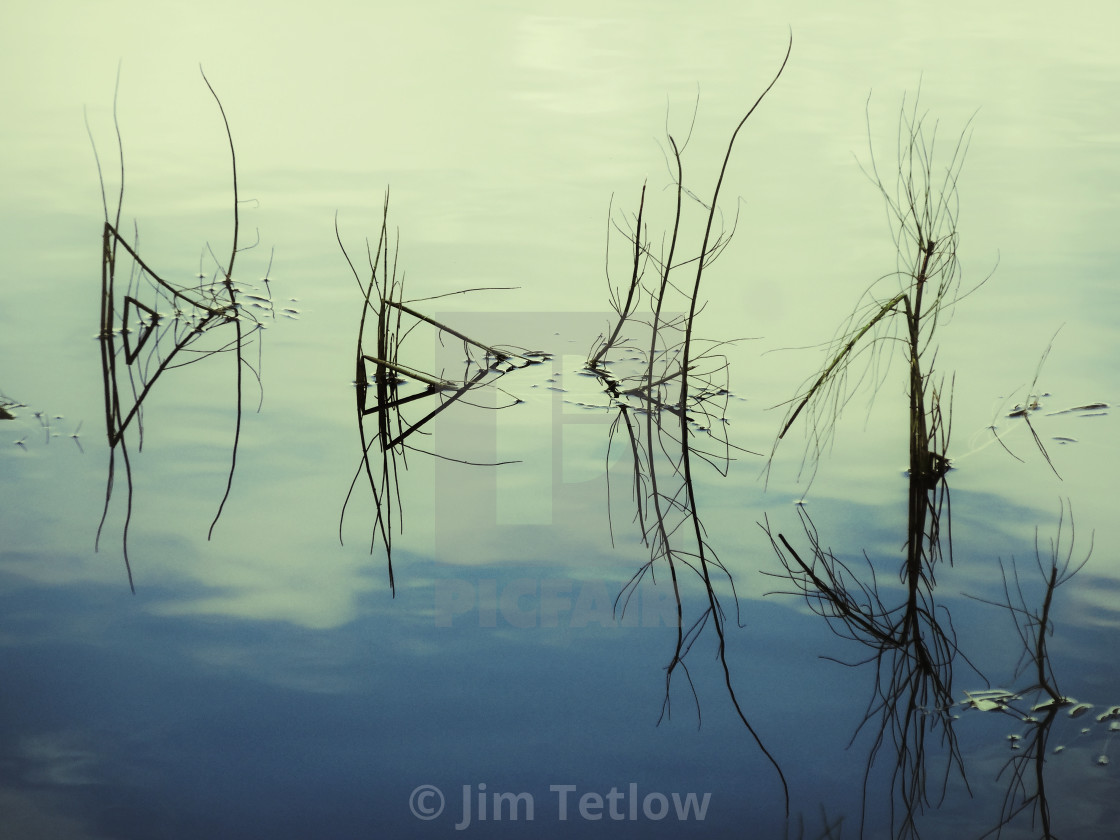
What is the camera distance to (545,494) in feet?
8.36

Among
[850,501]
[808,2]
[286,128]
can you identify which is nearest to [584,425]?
[850,501]

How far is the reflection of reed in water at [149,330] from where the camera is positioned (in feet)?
9.30

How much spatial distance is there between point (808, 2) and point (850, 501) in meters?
5.15

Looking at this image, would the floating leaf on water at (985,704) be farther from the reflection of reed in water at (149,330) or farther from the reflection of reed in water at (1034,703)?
the reflection of reed in water at (149,330)

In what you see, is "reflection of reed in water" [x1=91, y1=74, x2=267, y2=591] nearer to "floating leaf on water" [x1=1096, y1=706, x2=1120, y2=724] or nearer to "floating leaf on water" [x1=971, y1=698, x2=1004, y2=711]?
"floating leaf on water" [x1=971, y1=698, x2=1004, y2=711]

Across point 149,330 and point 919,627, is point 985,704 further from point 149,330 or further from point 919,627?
point 149,330

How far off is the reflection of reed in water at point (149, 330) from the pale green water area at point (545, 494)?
22 mm

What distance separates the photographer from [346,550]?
7.64ft

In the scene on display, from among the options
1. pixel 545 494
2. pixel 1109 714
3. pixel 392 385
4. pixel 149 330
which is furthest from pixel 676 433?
pixel 149 330

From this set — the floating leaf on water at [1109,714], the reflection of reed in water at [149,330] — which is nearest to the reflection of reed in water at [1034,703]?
the floating leaf on water at [1109,714]

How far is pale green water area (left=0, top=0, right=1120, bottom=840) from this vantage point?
1.75m

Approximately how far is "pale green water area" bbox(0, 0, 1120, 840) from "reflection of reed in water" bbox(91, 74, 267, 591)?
0.07 ft

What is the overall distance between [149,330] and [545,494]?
1.56m

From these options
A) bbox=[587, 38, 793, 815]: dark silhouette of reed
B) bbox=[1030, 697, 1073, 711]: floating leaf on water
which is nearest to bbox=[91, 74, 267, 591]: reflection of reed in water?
bbox=[587, 38, 793, 815]: dark silhouette of reed
